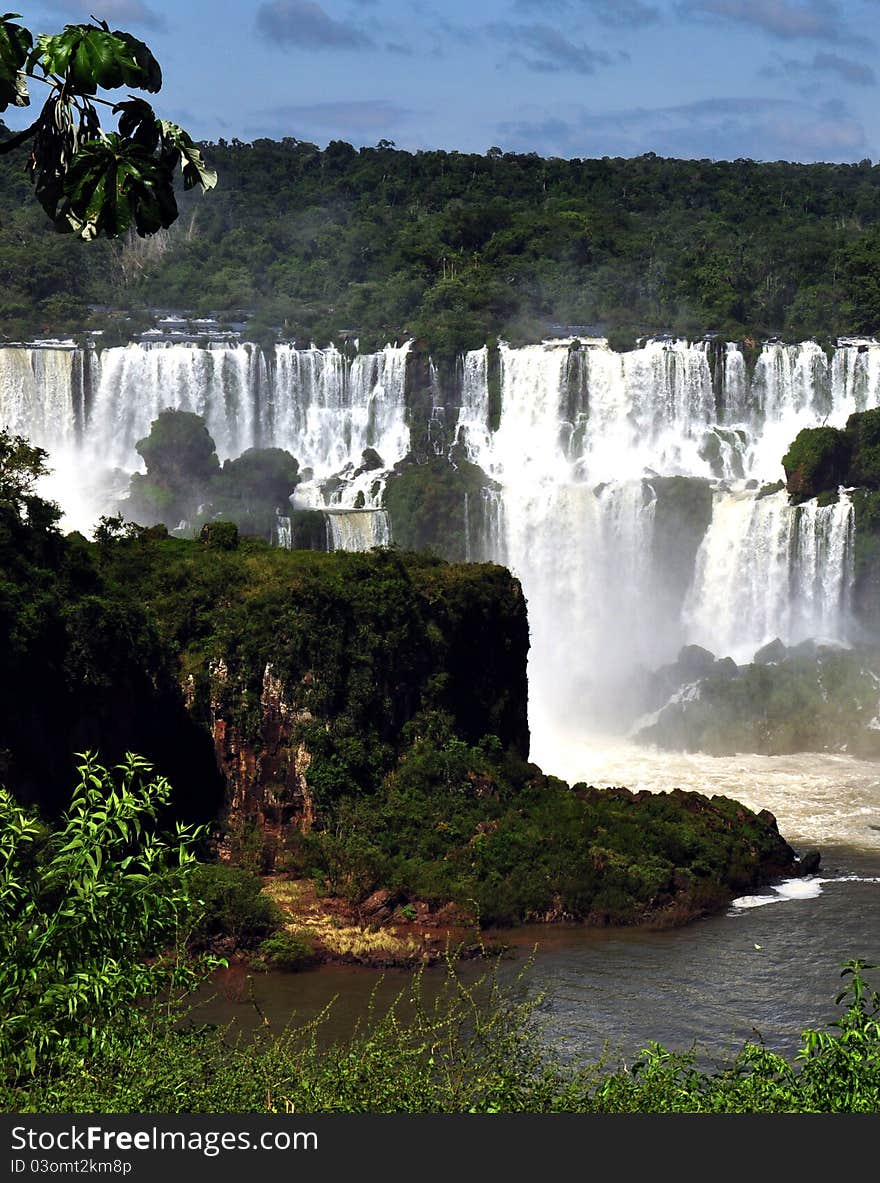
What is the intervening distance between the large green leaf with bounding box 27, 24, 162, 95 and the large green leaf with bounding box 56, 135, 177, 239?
0.34 meters

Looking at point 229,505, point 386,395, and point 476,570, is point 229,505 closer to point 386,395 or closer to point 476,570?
point 386,395

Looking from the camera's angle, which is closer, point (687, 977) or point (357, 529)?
point (687, 977)

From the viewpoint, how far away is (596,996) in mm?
25781

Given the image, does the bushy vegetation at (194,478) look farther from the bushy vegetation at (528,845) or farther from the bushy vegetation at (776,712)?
the bushy vegetation at (528,845)

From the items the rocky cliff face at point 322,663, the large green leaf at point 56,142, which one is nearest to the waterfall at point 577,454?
the rocky cliff face at point 322,663

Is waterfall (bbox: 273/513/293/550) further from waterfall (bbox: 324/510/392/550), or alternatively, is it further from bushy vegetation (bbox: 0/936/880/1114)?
Result: bushy vegetation (bbox: 0/936/880/1114)

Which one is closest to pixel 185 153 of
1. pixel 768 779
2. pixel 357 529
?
pixel 768 779

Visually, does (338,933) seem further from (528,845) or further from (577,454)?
(577,454)

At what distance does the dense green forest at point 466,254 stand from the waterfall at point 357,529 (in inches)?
332

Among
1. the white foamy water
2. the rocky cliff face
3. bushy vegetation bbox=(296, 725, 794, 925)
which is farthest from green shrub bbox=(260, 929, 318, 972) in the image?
the white foamy water

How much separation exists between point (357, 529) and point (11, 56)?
44514mm

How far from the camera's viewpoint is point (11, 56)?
862 cm

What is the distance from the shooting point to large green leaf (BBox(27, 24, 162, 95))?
28.3 ft

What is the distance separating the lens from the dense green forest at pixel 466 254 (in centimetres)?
6756
